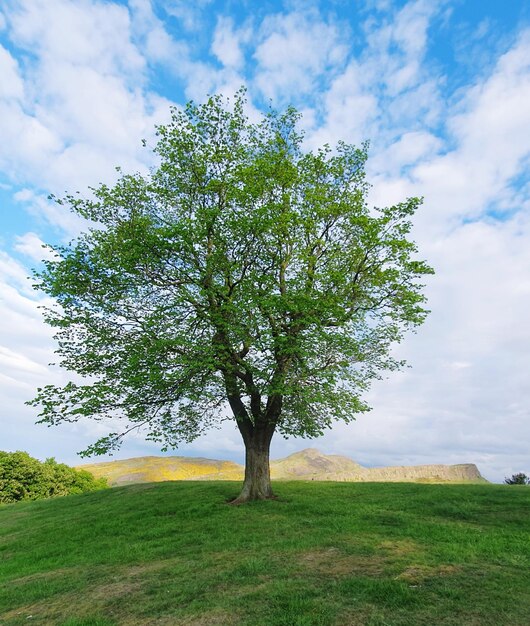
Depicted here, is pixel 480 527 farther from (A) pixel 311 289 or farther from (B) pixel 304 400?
(A) pixel 311 289

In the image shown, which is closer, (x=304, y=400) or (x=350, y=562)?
(x=350, y=562)

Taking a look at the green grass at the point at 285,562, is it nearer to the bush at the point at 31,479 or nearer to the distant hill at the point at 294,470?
the distant hill at the point at 294,470

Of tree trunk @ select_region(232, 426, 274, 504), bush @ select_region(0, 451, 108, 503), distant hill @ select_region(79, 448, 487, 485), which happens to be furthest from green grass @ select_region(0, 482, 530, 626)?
bush @ select_region(0, 451, 108, 503)

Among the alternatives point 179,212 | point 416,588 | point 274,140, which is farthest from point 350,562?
point 274,140

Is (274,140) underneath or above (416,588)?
above

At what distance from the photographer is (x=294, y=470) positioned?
190 feet

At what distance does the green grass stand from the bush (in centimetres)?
2514

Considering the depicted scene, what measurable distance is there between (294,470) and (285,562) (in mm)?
44563

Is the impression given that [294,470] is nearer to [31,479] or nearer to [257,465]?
[31,479]

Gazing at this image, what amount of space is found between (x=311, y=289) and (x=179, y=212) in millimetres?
9628

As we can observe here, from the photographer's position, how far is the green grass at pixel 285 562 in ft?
37.4

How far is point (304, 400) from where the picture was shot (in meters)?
25.6

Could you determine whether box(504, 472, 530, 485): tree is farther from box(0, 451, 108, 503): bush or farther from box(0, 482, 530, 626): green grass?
box(0, 451, 108, 503): bush

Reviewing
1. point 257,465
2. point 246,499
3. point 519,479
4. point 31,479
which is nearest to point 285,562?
point 246,499
